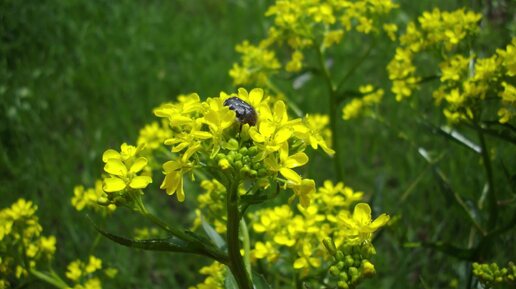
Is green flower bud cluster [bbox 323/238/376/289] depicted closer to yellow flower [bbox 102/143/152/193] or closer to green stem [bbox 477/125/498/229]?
yellow flower [bbox 102/143/152/193]

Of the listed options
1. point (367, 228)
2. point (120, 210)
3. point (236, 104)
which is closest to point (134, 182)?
point (236, 104)

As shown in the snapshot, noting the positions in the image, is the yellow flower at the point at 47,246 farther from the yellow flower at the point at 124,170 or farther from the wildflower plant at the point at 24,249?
the yellow flower at the point at 124,170

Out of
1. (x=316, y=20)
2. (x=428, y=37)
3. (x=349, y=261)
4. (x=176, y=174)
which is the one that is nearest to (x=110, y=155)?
(x=176, y=174)

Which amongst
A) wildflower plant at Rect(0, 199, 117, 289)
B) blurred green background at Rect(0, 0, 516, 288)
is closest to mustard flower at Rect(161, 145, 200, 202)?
wildflower plant at Rect(0, 199, 117, 289)

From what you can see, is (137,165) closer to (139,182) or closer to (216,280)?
(139,182)

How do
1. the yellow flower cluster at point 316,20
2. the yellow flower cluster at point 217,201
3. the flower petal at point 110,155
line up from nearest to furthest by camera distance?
the flower petal at point 110,155 → the yellow flower cluster at point 217,201 → the yellow flower cluster at point 316,20

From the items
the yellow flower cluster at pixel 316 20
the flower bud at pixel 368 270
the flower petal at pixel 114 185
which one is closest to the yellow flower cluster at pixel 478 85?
the yellow flower cluster at pixel 316 20
